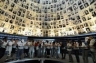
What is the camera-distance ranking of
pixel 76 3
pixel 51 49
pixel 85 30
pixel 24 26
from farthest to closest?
pixel 24 26 < pixel 76 3 < pixel 85 30 < pixel 51 49

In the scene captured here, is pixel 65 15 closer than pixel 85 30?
No

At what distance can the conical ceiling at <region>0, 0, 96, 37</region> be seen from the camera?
10789mm

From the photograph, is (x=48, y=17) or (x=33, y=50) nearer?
(x=33, y=50)

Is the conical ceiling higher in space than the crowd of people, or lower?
higher

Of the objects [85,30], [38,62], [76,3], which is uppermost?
[76,3]

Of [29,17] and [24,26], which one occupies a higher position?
[29,17]

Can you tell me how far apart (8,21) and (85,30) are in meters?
9.47

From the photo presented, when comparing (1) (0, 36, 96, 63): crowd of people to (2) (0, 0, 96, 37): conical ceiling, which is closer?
(1) (0, 36, 96, 63): crowd of people

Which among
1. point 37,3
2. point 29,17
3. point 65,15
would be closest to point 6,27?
point 29,17

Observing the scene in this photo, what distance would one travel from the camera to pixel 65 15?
13188 millimetres

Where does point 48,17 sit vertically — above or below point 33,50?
above

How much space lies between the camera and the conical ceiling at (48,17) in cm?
1079

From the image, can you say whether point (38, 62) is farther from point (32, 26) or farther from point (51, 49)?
point (32, 26)

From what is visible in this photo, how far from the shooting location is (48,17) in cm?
1505
